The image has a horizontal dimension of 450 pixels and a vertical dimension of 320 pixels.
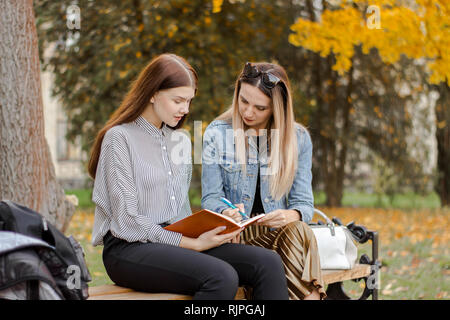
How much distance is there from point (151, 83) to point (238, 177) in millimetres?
767

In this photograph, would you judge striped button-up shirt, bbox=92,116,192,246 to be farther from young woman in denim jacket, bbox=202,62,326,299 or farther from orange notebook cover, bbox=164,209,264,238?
young woman in denim jacket, bbox=202,62,326,299

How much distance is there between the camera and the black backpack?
180cm

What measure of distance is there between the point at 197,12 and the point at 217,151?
7.14 metres

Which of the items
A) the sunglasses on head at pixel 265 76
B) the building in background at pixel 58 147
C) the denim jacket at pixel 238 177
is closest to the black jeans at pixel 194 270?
the denim jacket at pixel 238 177

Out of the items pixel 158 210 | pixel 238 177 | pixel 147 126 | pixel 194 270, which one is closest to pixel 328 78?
pixel 238 177

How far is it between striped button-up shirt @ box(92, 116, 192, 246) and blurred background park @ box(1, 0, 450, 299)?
242 cm

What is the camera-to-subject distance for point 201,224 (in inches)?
94.2

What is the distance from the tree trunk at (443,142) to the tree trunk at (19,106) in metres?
9.18

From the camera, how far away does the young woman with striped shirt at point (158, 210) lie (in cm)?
229

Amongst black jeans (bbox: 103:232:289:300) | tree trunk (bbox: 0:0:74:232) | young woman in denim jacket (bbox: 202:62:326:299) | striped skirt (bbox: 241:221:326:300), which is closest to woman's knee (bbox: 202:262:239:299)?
black jeans (bbox: 103:232:289:300)

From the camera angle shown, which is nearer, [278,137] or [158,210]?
[158,210]

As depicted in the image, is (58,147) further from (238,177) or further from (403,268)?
(238,177)

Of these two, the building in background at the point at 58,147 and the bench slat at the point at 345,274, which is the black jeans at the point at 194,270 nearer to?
the bench slat at the point at 345,274
